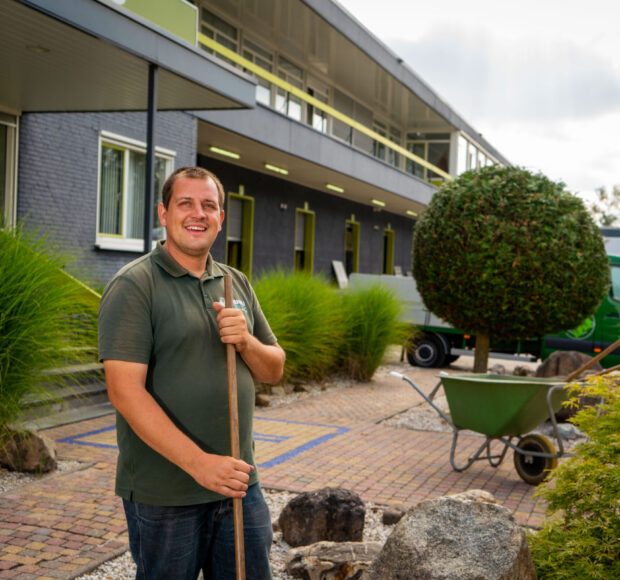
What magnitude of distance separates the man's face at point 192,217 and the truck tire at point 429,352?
12724 mm

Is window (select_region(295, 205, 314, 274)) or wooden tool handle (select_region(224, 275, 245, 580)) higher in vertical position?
window (select_region(295, 205, 314, 274))

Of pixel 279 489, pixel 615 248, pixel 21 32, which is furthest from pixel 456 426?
pixel 615 248

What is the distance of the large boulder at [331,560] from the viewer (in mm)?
3871

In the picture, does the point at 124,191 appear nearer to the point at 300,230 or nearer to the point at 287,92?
the point at 287,92

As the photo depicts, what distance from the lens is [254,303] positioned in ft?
9.01

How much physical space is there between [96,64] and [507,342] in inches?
334

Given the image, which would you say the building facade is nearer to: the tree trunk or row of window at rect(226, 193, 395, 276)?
row of window at rect(226, 193, 395, 276)

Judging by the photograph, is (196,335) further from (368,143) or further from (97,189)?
(368,143)

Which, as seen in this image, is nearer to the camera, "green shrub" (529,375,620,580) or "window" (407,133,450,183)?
"green shrub" (529,375,620,580)

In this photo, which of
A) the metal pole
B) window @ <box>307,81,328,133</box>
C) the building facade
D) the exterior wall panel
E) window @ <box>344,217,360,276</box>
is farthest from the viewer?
window @ <box>344,217,360,276</box>

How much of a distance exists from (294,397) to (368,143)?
1987 centimetres

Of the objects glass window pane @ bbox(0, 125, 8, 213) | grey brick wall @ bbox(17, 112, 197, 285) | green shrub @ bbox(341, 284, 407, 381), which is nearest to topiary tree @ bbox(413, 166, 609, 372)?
green shrub @ bbox(341, 284, 407, 381)

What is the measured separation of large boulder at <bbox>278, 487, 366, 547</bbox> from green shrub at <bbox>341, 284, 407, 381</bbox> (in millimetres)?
7605

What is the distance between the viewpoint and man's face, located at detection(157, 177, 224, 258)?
7.93 feet
